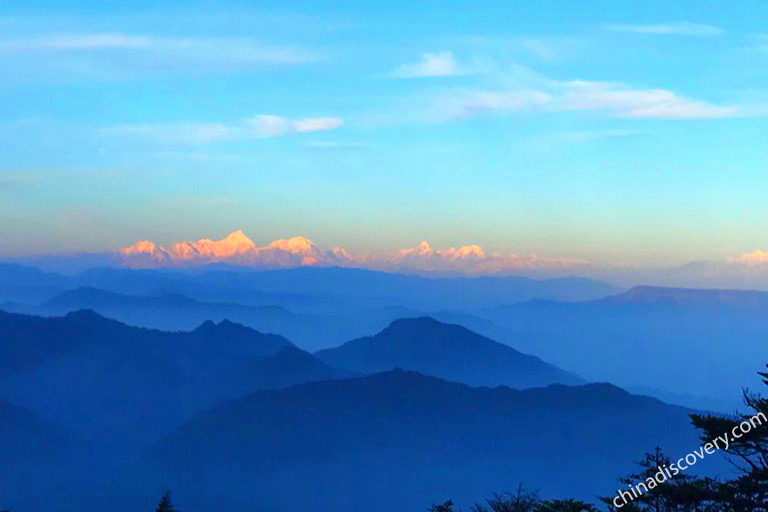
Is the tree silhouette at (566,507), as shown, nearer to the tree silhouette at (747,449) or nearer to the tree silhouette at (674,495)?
the tree silhouette at (674,495)

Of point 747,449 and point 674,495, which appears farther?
point 674,495

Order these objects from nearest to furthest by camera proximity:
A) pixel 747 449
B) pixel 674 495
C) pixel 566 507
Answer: pixel 747 449, pixel 674 495, pixel 566 507

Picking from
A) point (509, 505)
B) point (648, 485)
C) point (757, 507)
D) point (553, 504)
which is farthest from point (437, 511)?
point (757, 507)

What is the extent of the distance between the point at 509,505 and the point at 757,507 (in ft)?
51.4

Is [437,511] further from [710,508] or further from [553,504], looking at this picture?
[710,508]

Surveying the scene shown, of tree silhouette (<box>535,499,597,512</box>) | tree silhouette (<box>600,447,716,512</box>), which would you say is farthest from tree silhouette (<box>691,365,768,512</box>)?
tree silhouette (<box>535,499,597,512</box>)

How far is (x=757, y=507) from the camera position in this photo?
25.5 metres

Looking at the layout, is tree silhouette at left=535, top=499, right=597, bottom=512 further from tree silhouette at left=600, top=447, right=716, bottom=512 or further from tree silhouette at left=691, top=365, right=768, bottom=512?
tree silhouette at left=691, top=365, right=768, bottom=512

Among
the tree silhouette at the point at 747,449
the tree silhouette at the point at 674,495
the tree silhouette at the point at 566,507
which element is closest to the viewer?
the tree silhouette at the point at 747,449

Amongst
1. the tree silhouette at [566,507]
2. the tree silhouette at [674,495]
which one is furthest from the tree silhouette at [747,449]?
the tree silhouette at [566,507]

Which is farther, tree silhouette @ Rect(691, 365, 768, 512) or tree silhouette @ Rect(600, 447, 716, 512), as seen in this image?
tree silhouette @ Rect(600, 447, 716, 512)

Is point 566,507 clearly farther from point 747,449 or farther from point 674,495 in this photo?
point 747,449

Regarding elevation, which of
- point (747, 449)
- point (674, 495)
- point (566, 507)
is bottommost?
point (566, 507)

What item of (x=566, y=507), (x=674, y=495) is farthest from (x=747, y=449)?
(x=566, y=507)
